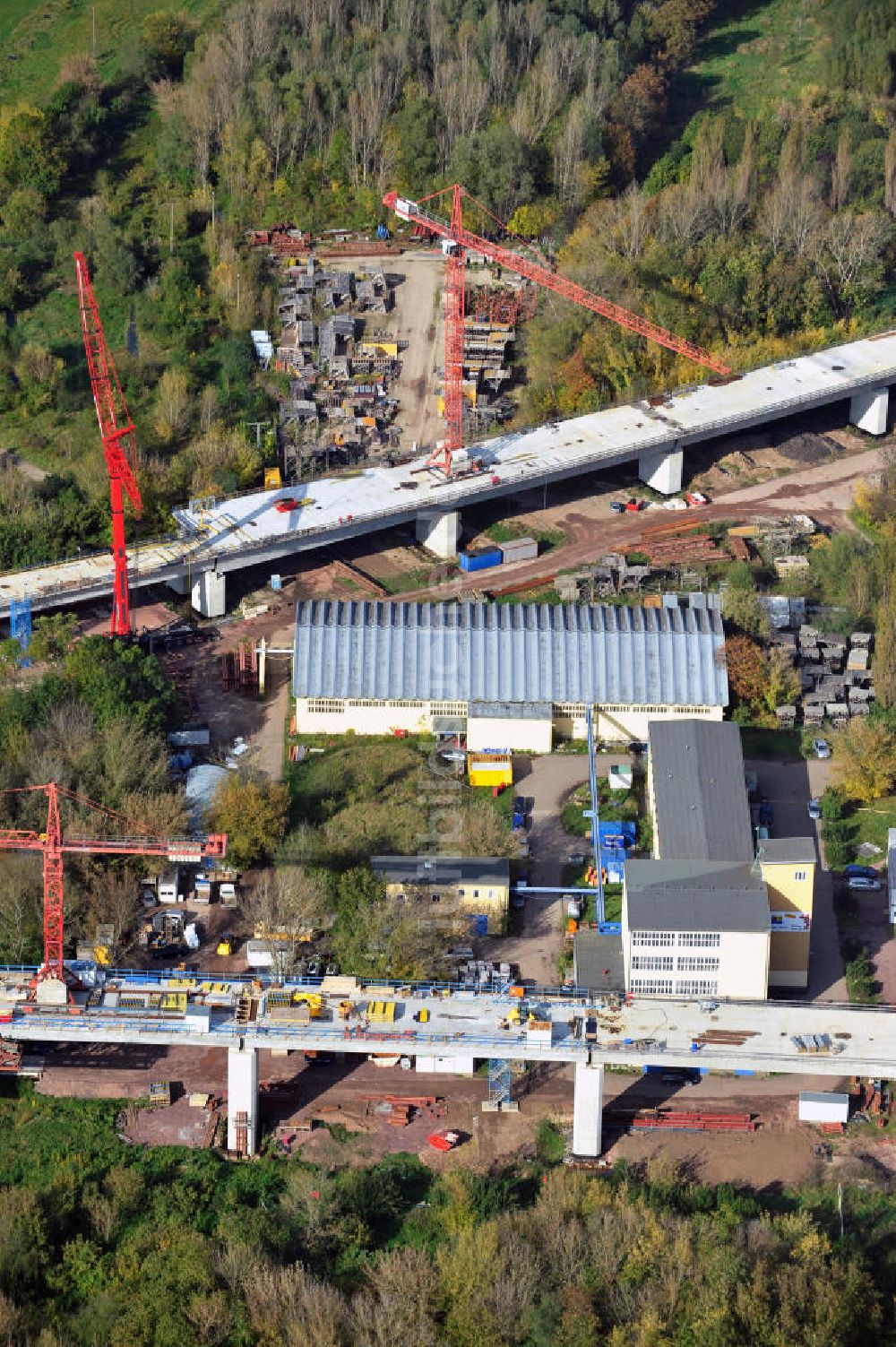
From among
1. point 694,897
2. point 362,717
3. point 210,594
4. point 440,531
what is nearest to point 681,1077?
point 694,897

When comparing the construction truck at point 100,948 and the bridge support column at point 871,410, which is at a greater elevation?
the bridge support column at point 871,410

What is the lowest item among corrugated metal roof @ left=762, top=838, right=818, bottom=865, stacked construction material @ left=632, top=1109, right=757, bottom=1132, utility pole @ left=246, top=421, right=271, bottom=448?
stacked construction material @ left=632, top=1109, right=757, bottom=1132

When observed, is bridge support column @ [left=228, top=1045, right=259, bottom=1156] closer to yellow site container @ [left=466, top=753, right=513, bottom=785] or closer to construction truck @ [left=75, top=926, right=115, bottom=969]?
construction truck @ [left=75, top=926, right=115, bottom=969]

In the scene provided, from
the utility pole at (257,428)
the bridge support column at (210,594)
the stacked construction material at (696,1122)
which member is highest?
the utility pole at (257,428)

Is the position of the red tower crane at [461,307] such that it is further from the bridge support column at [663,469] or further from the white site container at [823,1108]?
the white site container at [823,1108]

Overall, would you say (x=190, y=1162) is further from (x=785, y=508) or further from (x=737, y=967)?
(x=785, y=508)

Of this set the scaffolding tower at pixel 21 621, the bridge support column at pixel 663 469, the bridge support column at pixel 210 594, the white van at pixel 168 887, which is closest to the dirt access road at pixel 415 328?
the bridge support column at pixel 663 469

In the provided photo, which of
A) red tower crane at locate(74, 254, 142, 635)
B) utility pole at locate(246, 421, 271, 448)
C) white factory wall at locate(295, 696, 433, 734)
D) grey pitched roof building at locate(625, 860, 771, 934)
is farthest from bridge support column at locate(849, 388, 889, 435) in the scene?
grey pitched roof building at locate(625, 860, 771, 934)

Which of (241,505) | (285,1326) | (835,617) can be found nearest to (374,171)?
(241,505)
